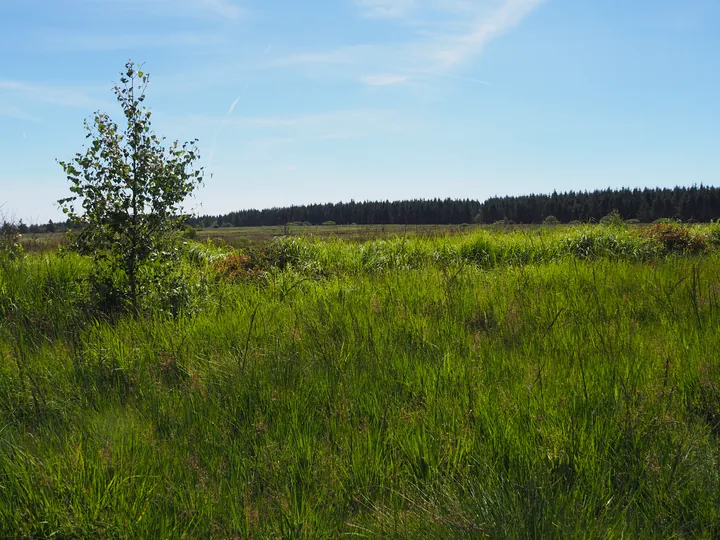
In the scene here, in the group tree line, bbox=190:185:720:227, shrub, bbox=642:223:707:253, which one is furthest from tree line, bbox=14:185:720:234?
shrub, bbox=642:223:707:253

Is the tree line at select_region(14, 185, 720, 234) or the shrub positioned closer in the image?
the shrub

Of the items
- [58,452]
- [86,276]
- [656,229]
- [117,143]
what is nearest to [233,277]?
[86,276]

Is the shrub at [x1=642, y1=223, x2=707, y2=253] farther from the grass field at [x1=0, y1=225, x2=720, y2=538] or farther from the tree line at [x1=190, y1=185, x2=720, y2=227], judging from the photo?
the tree line at [x1=190, y1=185, x2=720, y2=227]

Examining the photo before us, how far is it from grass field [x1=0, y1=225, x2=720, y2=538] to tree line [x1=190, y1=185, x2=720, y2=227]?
78065 millimetres

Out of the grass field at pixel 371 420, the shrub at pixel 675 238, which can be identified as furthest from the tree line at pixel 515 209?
the grass field at pixel 371 420

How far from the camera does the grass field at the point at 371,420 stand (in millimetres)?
2238

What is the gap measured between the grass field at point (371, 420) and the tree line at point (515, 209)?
7806 cm

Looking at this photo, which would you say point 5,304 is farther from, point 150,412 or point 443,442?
point 443,442

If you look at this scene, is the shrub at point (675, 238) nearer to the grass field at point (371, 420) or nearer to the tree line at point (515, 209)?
the grass field at point (371, 420)

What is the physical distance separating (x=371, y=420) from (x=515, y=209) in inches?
4392

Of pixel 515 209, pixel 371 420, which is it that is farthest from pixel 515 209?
pixel 371 420

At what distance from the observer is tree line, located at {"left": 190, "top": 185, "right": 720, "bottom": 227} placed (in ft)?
294

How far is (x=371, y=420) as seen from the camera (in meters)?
3.02

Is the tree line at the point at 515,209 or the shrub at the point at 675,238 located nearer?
the shrub at the point at 675,238
